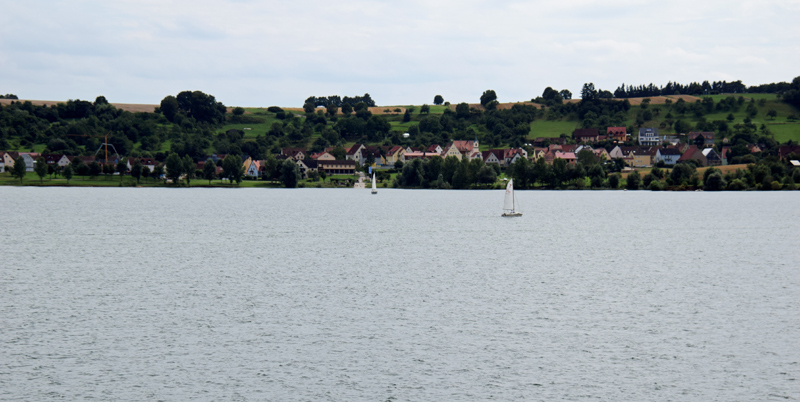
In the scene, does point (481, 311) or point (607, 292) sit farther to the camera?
point (607, 292)

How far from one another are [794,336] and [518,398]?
52.2 ft

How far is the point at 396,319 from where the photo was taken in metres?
34.8

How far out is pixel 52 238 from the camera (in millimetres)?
72688

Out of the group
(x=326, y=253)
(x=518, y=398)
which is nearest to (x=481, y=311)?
(x=518, y=398)

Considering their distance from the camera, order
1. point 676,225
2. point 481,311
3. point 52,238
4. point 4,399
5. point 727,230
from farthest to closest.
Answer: point 676,225
point 727,230
point 52,238
point 481,311
point 4,399

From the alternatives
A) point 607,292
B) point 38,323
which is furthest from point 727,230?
point 38,323

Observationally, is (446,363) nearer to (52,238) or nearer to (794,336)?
(794,336)

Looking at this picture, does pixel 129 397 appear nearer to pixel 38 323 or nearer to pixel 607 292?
pixel 38 323

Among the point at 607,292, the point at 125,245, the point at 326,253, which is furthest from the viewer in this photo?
the point at 125,245

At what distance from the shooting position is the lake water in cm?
2470

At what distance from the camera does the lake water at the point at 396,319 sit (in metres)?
24.7

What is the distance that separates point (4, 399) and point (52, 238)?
5515 centimetres

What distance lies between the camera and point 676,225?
309 feet

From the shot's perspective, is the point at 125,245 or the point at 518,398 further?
the point at 125,245
